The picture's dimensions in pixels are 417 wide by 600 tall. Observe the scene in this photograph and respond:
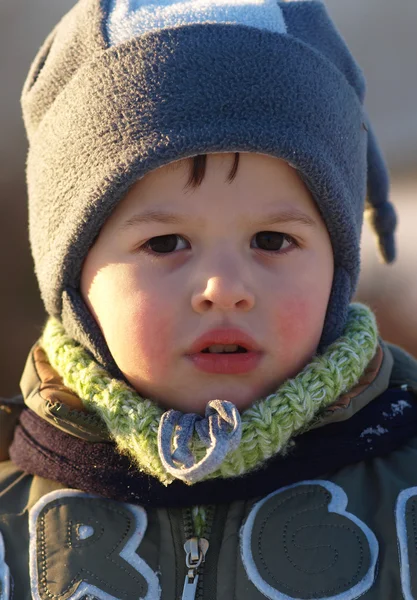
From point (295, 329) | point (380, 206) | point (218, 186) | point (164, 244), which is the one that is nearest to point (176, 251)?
point (164, 244)

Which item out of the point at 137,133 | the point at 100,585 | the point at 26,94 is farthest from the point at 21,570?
the point at 26,94

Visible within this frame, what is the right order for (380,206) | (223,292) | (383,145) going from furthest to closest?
(383,145) → (380,206) → (223,292)

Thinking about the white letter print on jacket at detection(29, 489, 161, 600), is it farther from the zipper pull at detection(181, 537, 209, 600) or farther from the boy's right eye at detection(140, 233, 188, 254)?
the boy's right eye at detection(140, 233, 188, 254)

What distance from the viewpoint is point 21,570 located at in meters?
1.22

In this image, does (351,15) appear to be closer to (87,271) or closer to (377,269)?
(377,269)

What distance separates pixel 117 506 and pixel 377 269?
1459mm

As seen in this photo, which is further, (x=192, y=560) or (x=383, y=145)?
(x=383, y=145)

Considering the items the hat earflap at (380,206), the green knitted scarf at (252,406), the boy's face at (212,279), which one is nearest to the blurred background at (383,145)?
the hat earflap at (380,206)

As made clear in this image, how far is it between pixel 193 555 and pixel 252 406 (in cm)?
25

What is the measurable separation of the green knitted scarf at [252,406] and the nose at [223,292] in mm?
165

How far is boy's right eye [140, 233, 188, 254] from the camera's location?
1.22 metres

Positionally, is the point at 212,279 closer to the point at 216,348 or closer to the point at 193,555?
the point at 216,348

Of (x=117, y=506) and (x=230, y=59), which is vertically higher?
(x=230, y=59)

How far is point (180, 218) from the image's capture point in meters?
1.18
